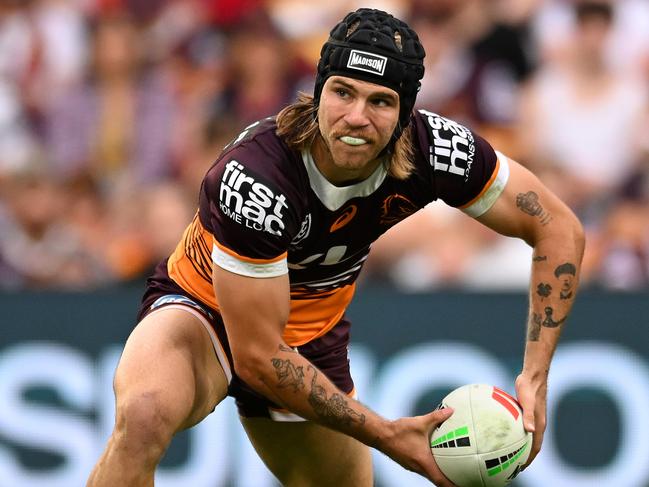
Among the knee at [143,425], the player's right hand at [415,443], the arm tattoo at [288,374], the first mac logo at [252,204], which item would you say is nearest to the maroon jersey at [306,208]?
the first mac logo at [252,204]

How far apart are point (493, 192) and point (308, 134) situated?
910 mm

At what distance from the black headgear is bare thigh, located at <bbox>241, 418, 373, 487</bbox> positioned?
1.70m

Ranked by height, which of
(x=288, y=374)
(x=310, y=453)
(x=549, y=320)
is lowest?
(x=310, y=453)

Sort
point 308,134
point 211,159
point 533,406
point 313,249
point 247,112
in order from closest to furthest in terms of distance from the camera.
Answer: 1. point 308,134
2. point 533,406
3. point 313,249
4. point 211,159
5. point 247,112

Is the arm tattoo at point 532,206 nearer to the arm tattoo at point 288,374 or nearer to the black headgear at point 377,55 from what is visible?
the black headgear at point 377,55

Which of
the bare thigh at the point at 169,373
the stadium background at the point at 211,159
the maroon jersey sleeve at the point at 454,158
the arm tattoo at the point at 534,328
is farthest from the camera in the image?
the stadium background at the point at 211,159

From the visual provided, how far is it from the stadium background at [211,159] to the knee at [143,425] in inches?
119

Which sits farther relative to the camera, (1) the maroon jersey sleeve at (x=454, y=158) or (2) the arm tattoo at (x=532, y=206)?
(2) the arm tattoo at (x=532, y=206)

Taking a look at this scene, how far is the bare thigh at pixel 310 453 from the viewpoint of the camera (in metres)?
6.18

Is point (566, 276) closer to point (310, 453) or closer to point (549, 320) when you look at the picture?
point (549, 320)

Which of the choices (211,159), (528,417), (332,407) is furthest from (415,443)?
(211,159)

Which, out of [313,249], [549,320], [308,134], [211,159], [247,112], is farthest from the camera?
[247,112]

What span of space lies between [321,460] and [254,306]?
142cm

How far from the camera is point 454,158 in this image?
548 centimetres
